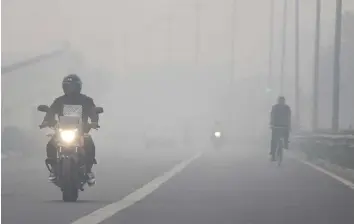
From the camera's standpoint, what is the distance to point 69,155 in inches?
643

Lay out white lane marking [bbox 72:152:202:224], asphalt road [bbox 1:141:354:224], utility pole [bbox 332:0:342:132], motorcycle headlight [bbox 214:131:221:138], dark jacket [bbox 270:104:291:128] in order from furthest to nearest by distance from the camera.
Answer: motorcycle headlight [bbox 214:131:221:138]
utility pole [bbox 332:0:342:132]
dark jacket [bbox 270:104:291:128]
asphalt road [bbox 1:141:354:224]
white lane marking [bbox 72:152:202:224]

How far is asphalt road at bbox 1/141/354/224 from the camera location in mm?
13820

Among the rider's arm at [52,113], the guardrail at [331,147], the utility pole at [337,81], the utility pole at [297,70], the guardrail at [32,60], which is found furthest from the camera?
the utility pole at [297,70]

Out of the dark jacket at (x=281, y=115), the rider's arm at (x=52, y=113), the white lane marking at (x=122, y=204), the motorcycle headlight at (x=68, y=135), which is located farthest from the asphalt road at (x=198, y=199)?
the dark jacket at (x=281, y=115)

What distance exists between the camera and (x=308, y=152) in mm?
38188

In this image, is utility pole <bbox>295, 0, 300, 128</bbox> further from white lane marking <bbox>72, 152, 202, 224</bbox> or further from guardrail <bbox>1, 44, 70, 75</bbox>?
white lane marking <bbox>72, 152, 202, 224</bbox>

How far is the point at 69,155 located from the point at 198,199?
6.96ft

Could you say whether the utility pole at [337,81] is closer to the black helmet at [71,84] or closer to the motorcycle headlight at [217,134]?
the motorcycle headlight at [217,134]

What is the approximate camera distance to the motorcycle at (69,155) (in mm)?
16297

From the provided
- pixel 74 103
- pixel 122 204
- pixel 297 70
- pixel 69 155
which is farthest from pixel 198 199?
pixel 297 70

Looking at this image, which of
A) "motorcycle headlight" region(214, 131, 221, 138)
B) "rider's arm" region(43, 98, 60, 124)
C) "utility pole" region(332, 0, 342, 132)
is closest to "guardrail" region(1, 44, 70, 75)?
"motorcycle headlight" region(214, 131, 221, 138)

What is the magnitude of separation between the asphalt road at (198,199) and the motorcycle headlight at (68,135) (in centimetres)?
90

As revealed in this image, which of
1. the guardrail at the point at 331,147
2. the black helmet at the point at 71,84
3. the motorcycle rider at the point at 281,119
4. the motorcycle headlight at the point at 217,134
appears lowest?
the motorcycle headlight at the point at 217,134

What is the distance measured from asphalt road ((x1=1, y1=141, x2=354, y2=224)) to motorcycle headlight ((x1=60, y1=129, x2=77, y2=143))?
2.95 ft
